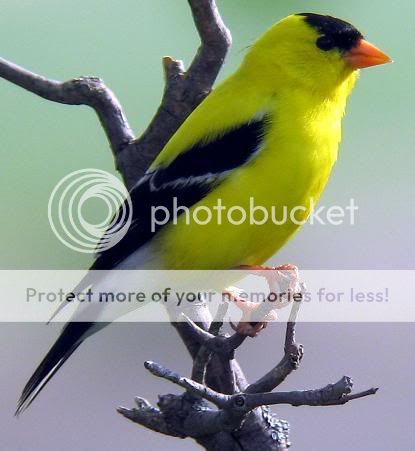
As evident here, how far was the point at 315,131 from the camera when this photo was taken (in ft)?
10.4

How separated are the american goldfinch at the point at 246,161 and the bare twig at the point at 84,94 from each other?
0.27 m

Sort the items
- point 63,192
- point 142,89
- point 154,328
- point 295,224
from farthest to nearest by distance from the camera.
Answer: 1. point 142,89
2. point 154,328
3. point 63,192
4. point 295,224

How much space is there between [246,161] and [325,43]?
594mm

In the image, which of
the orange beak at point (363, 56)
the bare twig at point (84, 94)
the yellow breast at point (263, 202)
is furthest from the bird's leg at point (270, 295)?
the orange beak at point (363, 56)

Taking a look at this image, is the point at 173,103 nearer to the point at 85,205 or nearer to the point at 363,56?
the point at 85,205


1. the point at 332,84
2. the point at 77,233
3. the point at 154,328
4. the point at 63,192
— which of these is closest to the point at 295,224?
the point at 332,84

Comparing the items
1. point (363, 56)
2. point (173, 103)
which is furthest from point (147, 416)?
point (363, 56)

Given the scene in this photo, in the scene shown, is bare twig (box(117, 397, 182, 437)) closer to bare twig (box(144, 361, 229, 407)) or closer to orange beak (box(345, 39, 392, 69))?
bare twig (box(144, 361, 229, 407))

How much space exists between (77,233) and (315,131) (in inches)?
43.6

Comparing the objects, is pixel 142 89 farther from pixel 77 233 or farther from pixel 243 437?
pixel 243 437

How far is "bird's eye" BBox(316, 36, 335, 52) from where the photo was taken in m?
3.45

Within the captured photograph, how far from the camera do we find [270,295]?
2775mm

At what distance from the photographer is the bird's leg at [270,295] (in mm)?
2758

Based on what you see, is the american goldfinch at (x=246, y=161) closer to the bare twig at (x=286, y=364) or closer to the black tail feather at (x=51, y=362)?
the black tail feather at (x=51, y=362)
